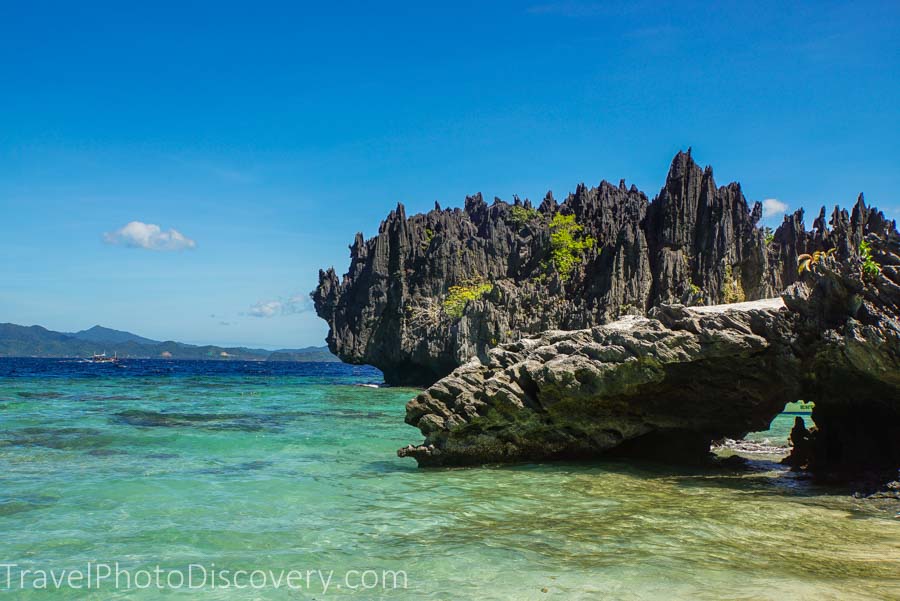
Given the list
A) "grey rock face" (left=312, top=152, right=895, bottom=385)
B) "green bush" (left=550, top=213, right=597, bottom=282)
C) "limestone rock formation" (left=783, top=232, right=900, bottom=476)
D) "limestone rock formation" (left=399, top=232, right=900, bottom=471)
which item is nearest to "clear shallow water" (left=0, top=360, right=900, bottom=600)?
"limestone rock formation" (left=399, top=232, right=900, bottom=471)

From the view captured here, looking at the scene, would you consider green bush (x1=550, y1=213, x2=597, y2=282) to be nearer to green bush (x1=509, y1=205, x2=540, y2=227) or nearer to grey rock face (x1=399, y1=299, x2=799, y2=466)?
green bush (x1=509, y1=205, x2=540, y2=227)

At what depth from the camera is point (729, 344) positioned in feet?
41.1

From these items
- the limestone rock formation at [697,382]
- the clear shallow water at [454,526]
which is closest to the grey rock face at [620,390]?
the limestone rock formation at [697,382]

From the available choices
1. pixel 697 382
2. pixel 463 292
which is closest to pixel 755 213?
pixel 463 292

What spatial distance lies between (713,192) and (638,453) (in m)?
41.5

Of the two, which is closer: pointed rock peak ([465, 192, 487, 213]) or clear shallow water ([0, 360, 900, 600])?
clear shallow water ([0, 360, 900, 600])

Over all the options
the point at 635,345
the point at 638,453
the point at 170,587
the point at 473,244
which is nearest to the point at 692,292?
the point at 473,244

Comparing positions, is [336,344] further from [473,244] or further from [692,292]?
[692,292]

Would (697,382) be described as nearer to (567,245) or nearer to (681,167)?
(681,167)

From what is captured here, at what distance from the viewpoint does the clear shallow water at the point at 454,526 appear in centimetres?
744

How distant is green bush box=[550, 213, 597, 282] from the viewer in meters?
62.1

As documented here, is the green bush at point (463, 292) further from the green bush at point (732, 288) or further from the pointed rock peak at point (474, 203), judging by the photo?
the pointed rock peak at point (474, 203)

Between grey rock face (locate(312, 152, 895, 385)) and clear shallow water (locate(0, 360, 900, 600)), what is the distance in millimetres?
37012

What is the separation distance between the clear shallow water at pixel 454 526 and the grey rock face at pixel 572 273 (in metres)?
37.0
